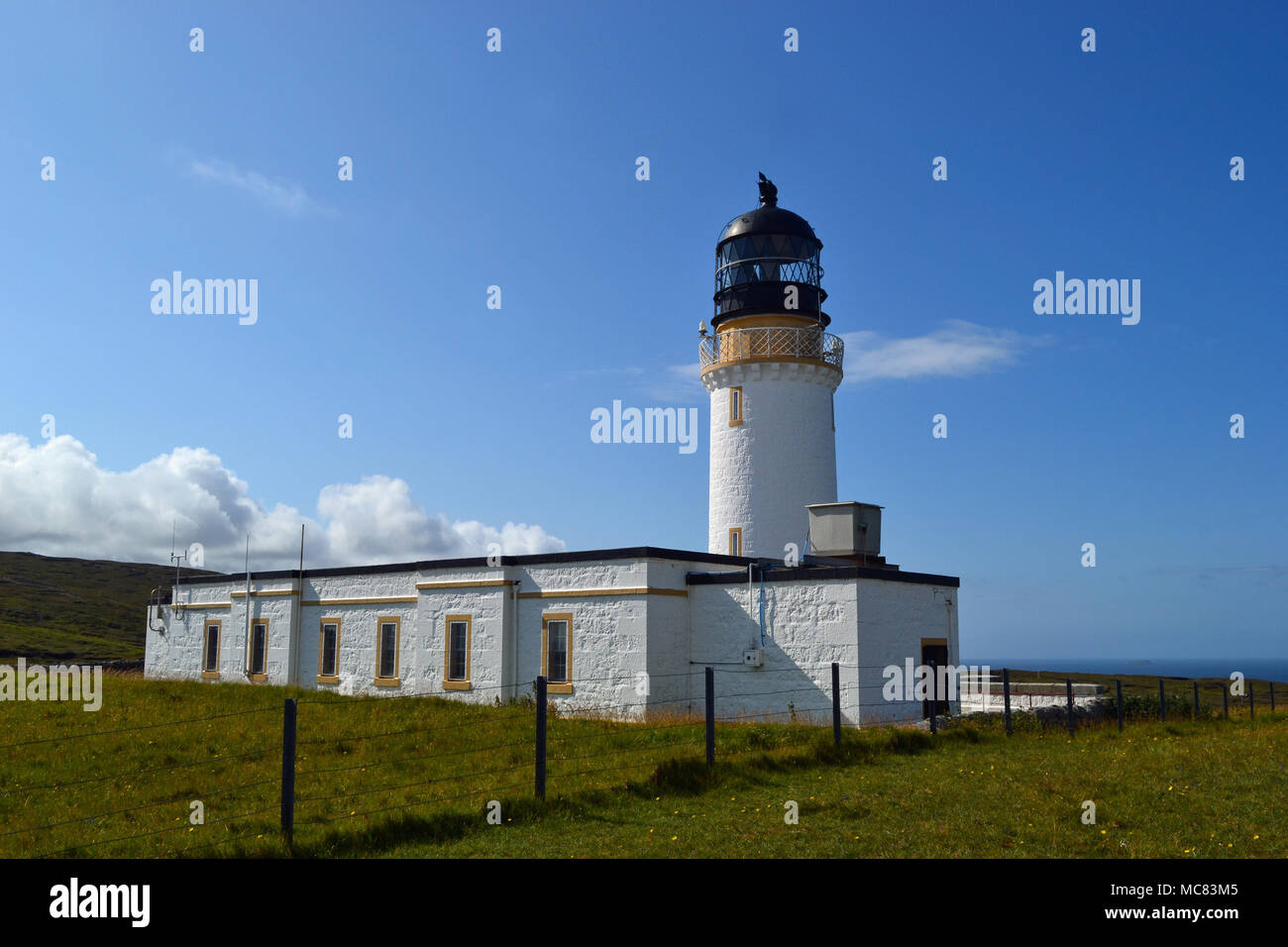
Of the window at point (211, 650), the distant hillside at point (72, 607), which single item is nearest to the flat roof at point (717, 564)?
the window at point (211, 650)

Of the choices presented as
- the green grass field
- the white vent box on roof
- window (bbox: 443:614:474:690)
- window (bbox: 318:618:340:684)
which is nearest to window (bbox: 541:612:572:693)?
window (bbox: 443:614:474:690)

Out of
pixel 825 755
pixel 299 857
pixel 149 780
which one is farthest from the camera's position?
pixel 825 755

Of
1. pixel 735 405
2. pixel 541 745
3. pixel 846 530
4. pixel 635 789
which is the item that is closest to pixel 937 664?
pixel 846 530

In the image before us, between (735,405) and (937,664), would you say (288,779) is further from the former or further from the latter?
(735,405)

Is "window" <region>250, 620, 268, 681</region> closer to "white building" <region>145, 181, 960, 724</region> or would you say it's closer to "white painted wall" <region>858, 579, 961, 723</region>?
"white building" <region>145, 181, 960, 724</region>

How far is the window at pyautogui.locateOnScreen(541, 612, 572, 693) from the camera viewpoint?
22.3 meters

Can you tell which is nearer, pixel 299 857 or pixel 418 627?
pixel 299 857

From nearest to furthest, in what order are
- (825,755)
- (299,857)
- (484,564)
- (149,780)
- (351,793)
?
(299,857) → (351,793) → (149,780) → (825,755) → (484,564)

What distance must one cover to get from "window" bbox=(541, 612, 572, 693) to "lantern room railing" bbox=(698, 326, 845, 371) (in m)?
9.54

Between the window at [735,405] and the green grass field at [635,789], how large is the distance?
10928 mm
